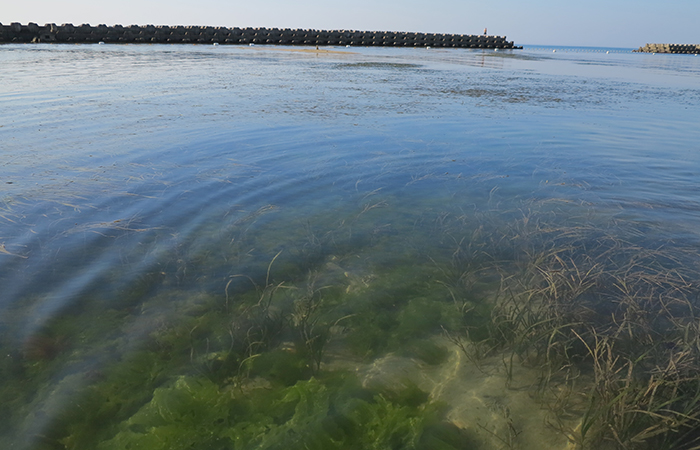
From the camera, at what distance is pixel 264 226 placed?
392 centimetres

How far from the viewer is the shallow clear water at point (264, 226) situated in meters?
2.31

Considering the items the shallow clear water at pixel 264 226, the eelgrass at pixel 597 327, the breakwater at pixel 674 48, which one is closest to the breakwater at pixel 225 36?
the breakwater at pixel 674 48

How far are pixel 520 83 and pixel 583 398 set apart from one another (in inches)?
610

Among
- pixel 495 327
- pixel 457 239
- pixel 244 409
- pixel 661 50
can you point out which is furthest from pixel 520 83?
pixel 661 50

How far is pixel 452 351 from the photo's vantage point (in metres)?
2.48

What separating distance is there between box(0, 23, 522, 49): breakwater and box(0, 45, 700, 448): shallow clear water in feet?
120

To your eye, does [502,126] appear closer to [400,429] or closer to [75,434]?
[400,429]

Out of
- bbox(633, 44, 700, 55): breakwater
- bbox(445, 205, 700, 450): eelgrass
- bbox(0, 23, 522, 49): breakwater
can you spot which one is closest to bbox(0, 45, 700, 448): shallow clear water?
bbox(445, 205, 700, 450): eelgrass

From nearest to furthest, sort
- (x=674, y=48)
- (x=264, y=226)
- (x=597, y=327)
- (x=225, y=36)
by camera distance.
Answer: (x=597, y=327)
(x=264, y=226)
(x=225, y=36)
(x=674, y=48)

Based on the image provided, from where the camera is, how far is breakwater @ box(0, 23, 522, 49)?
36500 millimetres

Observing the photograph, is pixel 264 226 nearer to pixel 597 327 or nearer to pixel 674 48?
pixel 597 327

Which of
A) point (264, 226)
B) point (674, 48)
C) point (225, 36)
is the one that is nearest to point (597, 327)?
point (264, 226)

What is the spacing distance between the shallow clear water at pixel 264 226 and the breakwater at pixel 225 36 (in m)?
36.6

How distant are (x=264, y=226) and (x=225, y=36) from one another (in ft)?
159
